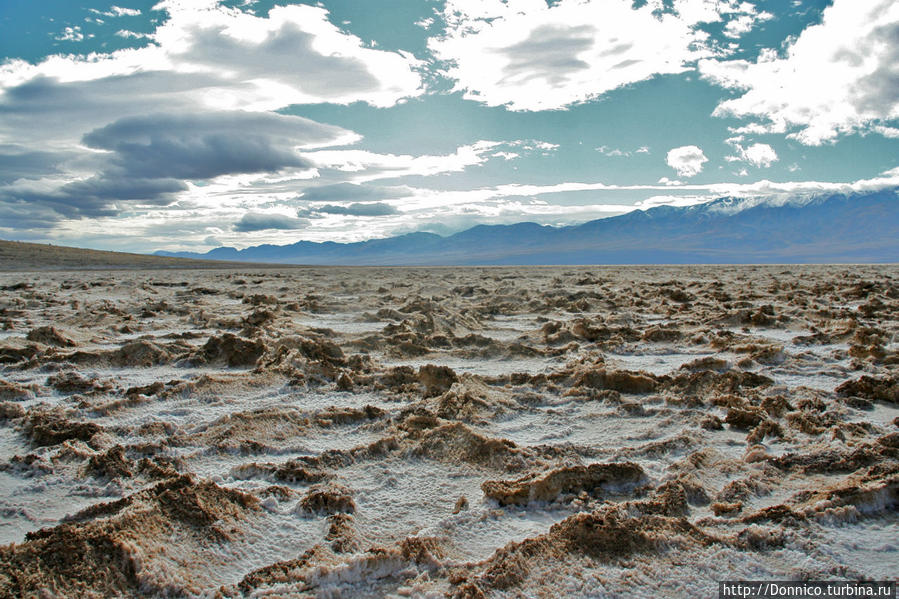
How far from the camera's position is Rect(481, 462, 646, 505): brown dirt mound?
95.7 inches

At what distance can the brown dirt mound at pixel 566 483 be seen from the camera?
2.43 m

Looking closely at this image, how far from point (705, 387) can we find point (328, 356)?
3.12m

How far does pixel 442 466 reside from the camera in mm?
2834

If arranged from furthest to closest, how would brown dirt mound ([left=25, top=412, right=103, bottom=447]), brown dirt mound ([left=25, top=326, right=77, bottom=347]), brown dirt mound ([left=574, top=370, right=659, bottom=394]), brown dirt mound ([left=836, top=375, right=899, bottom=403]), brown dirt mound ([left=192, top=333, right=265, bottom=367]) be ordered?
brown dirt mound ([left=25, top=326, right=77, bottom=347]) → brown dirt mound ([left=192, top=333, right=265, bottom=367]) → brown dirt mound ([left=574, top=370, right=659, bottom=394]) → brown dirt mound ([left=836, top=375, right=899, bottom=403]) → brown dirt mound ([left=25, top=412, right=103, bottom=447])

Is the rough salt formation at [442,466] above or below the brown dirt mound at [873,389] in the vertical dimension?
below

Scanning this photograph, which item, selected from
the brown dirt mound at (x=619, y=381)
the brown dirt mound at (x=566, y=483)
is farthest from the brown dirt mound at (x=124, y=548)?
the brown dirt mound at (x=619, y=381)

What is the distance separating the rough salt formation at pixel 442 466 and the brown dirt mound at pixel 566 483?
10mm

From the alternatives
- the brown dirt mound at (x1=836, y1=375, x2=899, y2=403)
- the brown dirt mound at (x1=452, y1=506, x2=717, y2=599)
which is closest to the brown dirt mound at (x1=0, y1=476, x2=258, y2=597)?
the brown dirt mound at (x1=452, y1=506, x2=717, y2=599)

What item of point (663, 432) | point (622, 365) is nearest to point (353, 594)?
point (663, 432)

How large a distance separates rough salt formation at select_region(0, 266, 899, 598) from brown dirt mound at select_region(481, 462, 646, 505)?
1 centimetres

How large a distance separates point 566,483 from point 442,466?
64 cm

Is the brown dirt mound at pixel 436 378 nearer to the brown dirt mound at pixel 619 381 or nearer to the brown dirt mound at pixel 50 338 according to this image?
the brown dirt mound at pixel 619 381

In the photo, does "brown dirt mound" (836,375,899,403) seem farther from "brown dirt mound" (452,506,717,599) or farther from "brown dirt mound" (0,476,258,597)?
"brown dirt mound" (0,476,258,597)

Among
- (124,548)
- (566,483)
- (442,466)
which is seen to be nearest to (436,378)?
(442,466)
